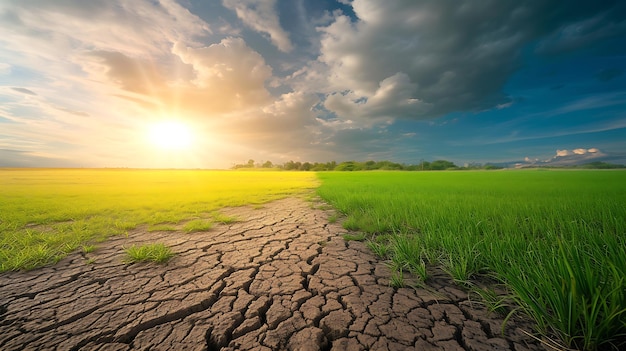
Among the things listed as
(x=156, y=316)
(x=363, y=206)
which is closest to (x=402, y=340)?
(x=156, y=316)

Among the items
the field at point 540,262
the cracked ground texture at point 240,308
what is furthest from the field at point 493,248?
the cracked ground texture at point 240,308

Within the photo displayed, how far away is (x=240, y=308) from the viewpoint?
2.14m

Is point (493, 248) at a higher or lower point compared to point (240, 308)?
higher

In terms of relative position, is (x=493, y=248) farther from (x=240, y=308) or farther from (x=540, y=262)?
(x=240, y=308)

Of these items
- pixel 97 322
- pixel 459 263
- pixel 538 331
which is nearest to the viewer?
pixel 538 331

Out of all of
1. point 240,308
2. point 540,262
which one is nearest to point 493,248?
point 540,262

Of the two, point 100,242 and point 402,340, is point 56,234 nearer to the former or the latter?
point 100,242

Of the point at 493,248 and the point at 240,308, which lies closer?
the point at 240,308

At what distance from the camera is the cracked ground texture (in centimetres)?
173

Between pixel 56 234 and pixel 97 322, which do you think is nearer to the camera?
pixel 97 322

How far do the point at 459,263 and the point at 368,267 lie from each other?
108cm

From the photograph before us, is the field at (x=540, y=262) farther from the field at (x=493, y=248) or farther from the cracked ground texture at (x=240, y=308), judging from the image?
the cracked ground texture at (x=240, y=308)

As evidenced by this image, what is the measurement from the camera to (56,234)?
4.35 metres

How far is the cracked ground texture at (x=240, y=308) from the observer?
5.69 feet
